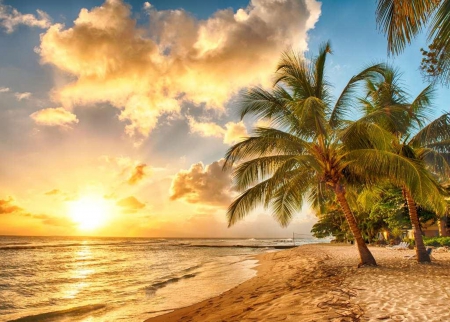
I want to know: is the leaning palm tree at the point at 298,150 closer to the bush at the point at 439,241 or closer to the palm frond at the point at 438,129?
the palm frond at the point at 438,129

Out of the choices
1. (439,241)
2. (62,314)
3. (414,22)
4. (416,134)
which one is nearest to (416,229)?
(416,134)

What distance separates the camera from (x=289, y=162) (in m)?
9.58

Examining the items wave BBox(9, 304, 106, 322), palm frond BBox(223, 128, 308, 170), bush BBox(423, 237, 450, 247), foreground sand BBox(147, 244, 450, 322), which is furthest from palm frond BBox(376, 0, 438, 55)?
bush BBox(423, 237, 450, 247)

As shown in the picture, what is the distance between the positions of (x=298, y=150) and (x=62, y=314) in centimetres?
937

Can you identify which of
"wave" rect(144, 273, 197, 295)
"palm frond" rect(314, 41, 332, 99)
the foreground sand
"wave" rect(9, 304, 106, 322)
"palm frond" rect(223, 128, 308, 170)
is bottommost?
"wave" rect(144, 273, 197, 295)

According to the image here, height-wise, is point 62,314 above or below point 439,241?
below

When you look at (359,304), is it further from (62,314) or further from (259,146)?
(62,314)

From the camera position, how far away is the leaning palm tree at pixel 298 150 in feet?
30.5

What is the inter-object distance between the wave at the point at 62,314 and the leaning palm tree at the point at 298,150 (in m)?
5.36

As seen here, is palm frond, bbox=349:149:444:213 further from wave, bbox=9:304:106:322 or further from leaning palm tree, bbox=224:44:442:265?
wave, bbox=9:304:106:322

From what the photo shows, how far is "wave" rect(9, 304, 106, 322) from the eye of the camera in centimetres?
816

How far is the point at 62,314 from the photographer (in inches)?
340

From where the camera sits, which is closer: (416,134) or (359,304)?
(359,304)

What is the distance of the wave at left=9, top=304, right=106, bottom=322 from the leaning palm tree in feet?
17.6
